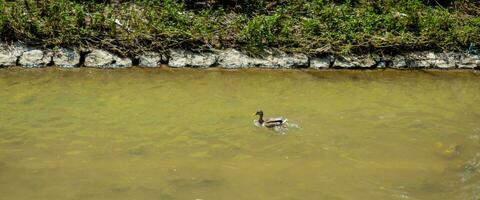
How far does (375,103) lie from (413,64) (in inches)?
104

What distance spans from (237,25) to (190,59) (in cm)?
130

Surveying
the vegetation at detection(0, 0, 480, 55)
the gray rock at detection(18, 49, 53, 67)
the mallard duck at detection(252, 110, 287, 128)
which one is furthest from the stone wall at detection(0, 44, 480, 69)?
the mallard duck at detection(252, 110, 287, 128)

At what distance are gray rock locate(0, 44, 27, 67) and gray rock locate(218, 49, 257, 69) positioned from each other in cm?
Answer: 346

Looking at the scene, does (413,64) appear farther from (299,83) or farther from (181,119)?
(181,119)

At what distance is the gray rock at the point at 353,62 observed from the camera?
12508mm

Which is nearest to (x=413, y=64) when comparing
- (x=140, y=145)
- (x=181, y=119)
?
(x=181, y=119)

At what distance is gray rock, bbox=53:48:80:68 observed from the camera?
38.8 ft

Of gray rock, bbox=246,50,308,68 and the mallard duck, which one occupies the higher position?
gray rock, bbox=246,50,308,68

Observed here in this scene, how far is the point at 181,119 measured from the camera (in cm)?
940

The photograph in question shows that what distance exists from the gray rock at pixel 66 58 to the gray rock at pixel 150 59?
1095mm

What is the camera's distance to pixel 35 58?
38.8 feet

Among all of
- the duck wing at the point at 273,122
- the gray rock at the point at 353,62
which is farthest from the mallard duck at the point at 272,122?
the gray rock at the point at 353,62

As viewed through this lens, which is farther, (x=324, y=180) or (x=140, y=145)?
(x=140, y=145)

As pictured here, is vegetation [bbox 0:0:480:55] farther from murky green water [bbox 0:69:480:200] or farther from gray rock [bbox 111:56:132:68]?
murky green water [bbox 0:69:480:200]
